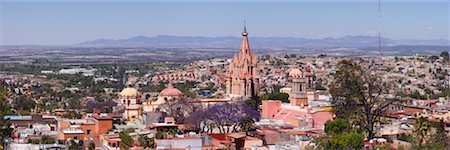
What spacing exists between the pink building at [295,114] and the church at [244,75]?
3.12 metres

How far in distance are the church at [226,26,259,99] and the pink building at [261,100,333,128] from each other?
3119mm

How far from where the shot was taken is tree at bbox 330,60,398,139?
112 ft

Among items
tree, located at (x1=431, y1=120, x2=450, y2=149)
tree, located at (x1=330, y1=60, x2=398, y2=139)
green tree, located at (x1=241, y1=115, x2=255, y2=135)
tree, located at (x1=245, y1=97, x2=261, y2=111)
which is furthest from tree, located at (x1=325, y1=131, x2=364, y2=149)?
tree, located at (x1=245, y1=97, x2=261, y2=111)

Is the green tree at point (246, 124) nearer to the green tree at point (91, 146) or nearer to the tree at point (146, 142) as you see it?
the tree at point (146, 142)

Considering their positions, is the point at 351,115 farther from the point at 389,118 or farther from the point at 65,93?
the point at 65,93

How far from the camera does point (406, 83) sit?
7288 cm

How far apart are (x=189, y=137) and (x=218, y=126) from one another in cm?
634

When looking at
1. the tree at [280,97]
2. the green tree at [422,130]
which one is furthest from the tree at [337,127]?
the tree at [280,97]

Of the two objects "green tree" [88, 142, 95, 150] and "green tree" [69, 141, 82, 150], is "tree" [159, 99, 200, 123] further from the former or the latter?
"green tree" [69, 141, 82, 150]

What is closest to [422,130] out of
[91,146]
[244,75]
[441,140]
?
[441,140]

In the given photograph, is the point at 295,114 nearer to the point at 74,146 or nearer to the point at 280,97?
the point at 280,97

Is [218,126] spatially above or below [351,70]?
below

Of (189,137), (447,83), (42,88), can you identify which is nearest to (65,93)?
(42,88)

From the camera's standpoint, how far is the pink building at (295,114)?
3838cm
